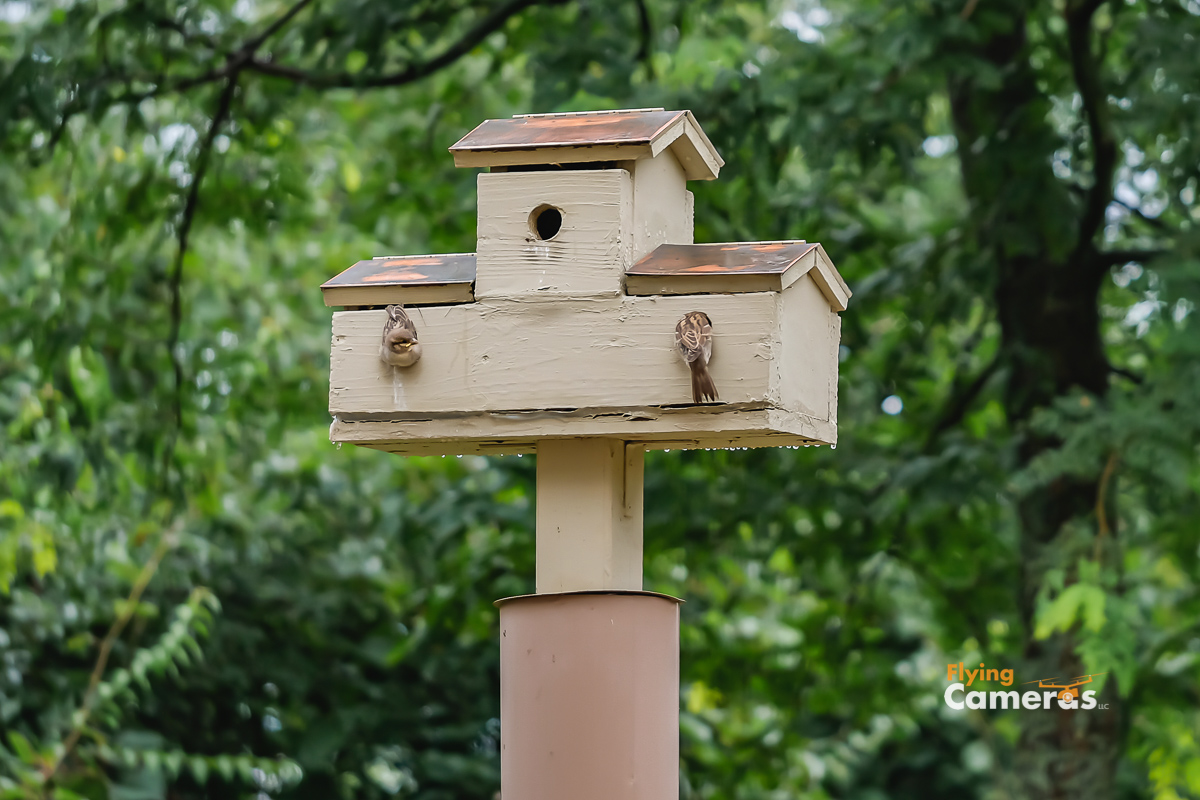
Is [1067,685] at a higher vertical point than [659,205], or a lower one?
lower

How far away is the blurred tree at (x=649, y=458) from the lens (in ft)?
10.3

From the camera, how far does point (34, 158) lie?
3451 mm

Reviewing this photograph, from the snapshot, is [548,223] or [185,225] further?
[185,225]

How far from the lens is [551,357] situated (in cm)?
144

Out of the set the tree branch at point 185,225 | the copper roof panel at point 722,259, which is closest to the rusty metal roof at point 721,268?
the copper roof panel at point 722,259

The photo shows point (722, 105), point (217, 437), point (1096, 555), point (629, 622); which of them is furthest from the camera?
point (217, 437)

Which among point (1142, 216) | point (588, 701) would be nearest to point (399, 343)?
point (588, 701)

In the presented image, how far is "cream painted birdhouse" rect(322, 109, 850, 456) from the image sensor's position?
140 centimetres

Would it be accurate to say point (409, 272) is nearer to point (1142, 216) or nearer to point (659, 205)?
point (659, 205)

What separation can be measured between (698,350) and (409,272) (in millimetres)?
383

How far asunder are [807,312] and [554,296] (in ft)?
0.99

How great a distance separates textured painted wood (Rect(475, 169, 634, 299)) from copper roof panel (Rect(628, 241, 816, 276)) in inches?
1.5

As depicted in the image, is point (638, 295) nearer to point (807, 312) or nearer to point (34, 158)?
point (807, 312)

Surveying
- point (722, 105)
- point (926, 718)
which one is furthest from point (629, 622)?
point (926, 718)
